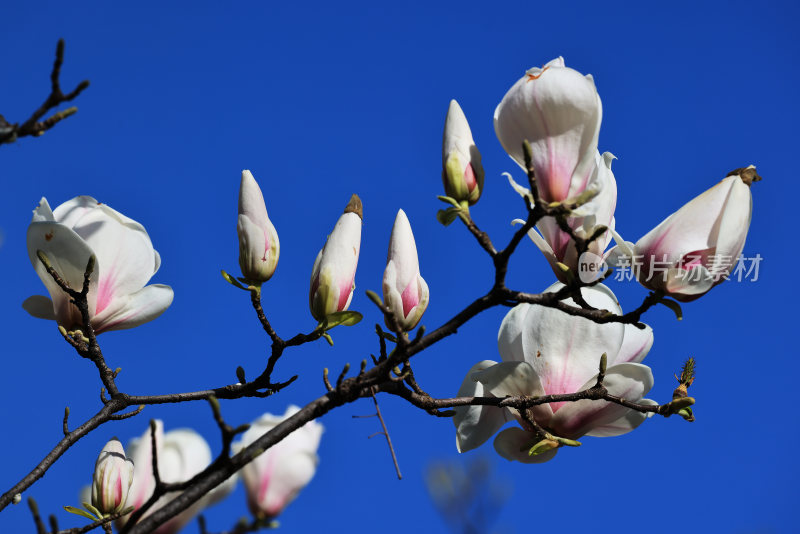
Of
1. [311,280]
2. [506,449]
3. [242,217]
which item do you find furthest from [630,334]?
[242,217]

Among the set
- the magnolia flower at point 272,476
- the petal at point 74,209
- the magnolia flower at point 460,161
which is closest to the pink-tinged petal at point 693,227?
the magnolia flower at point 460,161

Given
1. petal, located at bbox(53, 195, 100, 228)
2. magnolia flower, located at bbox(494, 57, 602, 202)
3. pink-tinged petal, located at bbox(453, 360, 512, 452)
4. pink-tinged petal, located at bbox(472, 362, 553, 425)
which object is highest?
magnolia flower, located at bbox(494, 57, 602, 202)

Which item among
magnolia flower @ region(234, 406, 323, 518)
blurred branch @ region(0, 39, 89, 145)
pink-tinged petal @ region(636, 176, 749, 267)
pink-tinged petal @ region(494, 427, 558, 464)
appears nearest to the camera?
blurred branch @ region(0, 39, 89, 145)

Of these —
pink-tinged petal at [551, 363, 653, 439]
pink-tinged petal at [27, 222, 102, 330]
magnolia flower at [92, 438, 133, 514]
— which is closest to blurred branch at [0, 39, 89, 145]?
pink-tinged petal at [27, 222, 102, 330]

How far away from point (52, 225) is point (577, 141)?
0.80 metres

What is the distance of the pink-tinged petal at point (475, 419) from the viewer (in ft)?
4.68

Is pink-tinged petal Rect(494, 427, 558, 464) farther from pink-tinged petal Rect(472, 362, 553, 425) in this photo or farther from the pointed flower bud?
the pointed flower bud

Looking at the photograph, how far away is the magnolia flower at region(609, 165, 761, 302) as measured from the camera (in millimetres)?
1160

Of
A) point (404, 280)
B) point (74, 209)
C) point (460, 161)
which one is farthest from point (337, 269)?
point (74, 209)

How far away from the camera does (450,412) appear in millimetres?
1347

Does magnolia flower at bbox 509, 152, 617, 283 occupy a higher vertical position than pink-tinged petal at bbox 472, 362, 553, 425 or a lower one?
higher

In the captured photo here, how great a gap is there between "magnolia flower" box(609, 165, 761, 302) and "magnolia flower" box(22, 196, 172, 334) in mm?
838

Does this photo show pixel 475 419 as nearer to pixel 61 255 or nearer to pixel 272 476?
pixel 272 476

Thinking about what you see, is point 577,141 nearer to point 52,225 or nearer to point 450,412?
point 450,412
